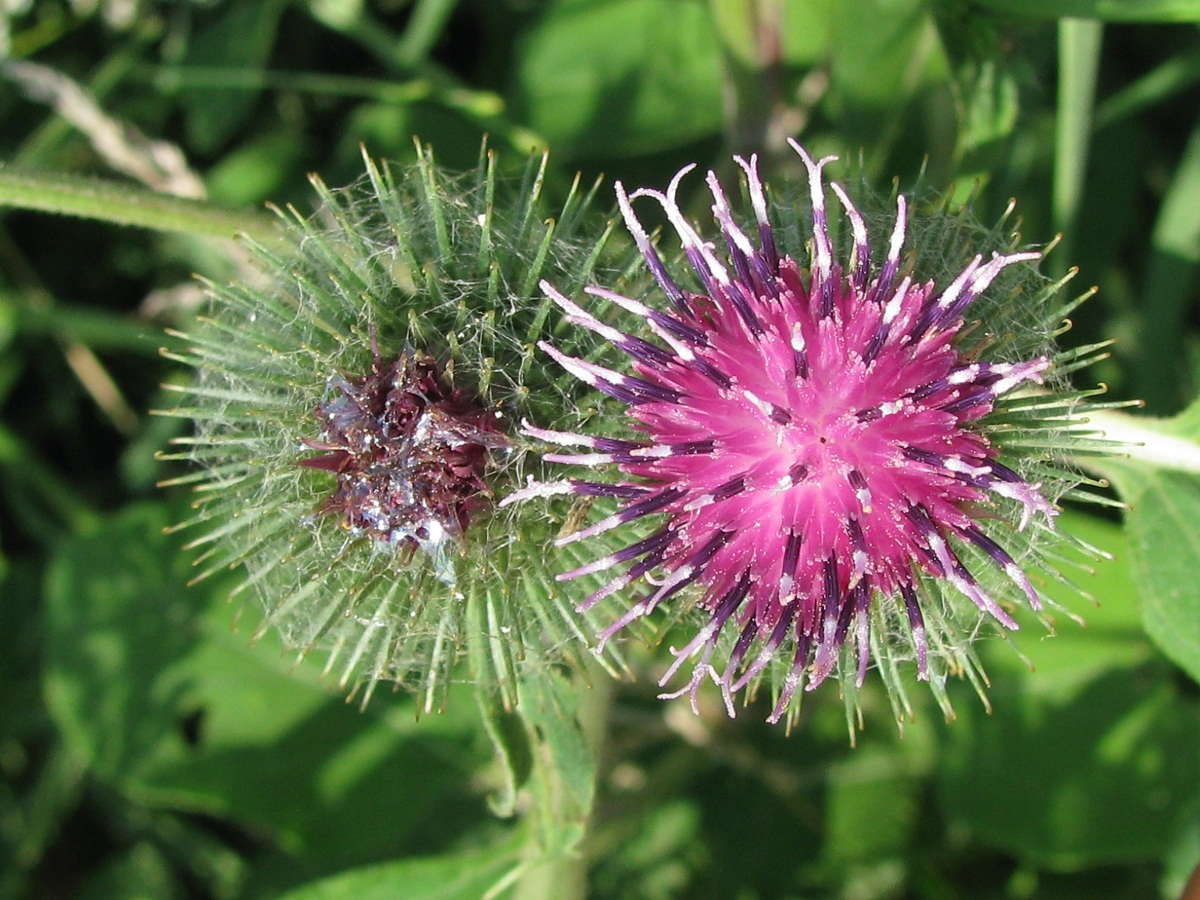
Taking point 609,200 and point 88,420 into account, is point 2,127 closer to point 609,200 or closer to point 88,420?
point 88,420

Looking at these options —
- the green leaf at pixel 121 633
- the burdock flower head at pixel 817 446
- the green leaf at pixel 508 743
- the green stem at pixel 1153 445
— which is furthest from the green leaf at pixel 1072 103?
the green leaf at pixel 121 633

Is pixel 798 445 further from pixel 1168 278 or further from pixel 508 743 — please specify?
pixel 1168 278

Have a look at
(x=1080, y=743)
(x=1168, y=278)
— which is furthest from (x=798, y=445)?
(x=1080, y=743)

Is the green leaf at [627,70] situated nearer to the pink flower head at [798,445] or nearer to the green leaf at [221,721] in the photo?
the pink flower head at [798,445]

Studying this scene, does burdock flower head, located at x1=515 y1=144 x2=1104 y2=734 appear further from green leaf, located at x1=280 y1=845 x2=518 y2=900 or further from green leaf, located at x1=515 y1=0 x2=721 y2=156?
green leaf, located at x1=515 y1=0 x2=721 y2=156

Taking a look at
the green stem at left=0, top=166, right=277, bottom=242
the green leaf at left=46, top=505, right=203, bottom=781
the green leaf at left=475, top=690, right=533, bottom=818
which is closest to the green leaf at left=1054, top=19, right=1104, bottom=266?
the green leaf at left=475, top=690, right=533, bottom=818

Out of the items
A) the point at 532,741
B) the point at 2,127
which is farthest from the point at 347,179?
the point at 532,741
